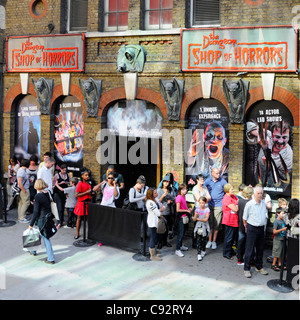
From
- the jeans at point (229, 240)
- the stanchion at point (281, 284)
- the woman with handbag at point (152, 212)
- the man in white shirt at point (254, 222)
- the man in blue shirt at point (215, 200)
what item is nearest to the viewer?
the stanchion at point (281, 284)

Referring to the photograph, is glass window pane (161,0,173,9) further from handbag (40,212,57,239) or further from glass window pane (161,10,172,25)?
handbag (40,212,57,239)

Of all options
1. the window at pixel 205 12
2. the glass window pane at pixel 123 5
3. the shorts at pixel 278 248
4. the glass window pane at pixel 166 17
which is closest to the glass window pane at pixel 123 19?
the glass window pane at pixel 123 5

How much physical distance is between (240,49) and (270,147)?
8.13 feet

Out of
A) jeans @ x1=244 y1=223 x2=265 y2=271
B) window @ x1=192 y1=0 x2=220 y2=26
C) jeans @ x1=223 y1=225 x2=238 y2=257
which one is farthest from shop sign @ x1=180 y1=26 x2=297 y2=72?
jeans @ x1=244 y1=223 x2=265 y2=271

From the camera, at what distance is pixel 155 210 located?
9789 mm

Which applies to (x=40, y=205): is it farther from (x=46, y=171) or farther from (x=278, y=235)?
(x=278, y=235)

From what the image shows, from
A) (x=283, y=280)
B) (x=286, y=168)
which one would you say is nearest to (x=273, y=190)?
(x=286, y=168)

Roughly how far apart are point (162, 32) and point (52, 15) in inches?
144

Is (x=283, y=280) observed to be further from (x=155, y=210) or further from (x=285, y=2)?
(x=285, y=2)

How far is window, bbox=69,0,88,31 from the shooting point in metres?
13.7

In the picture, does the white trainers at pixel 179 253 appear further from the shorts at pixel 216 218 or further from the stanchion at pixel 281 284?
the stanchion at pixel 281 284

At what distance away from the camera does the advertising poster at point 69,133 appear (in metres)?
Result: 13.8

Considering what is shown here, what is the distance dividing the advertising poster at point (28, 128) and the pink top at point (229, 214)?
6.68m

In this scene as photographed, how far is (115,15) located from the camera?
43.5 ft
